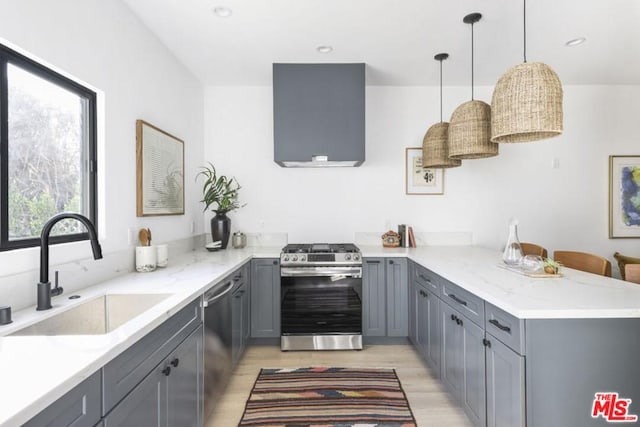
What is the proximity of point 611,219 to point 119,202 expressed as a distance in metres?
4.79

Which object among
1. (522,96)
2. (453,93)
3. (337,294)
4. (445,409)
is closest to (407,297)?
(337,294)

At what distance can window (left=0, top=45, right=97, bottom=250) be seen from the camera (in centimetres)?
140

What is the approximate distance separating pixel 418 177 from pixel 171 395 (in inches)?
121

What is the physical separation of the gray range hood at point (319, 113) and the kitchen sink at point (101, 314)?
1829 millimetres

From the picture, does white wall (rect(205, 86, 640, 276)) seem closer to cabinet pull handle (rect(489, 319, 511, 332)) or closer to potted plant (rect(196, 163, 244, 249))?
potted plant (rect(196, 163, 244, 249))

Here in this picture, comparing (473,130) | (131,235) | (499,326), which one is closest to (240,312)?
(131,235)

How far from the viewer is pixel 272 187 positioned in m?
3.68

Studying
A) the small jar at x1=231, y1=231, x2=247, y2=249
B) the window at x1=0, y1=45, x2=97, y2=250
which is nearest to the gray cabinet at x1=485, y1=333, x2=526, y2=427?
the window at x1=0, y1=45, x2=97, y2=250

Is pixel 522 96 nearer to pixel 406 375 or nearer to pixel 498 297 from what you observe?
pixel 498 297

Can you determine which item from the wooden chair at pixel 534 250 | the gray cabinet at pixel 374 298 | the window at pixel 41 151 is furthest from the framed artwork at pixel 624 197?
the window at pixel 41 151

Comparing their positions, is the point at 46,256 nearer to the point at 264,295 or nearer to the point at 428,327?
the point at 264,295

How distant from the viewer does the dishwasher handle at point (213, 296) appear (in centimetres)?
187

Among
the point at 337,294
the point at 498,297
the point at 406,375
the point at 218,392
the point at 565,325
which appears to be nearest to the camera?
the point at 565,325

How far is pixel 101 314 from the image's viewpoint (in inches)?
64.2
